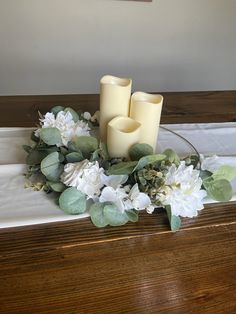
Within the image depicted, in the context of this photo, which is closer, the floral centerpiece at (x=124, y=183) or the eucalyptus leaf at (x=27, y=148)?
the floral centerpiece at (x=124, y=183)

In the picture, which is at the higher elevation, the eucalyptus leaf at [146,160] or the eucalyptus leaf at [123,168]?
the eucalyptus leaf at [146,160]

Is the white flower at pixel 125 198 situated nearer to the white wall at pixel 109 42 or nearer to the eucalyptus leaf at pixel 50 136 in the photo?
the eucalyptus leaf at pixel 50 136

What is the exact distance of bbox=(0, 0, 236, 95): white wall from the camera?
1977 millimetres

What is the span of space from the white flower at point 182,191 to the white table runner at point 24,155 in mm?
106

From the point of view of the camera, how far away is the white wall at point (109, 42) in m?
1.98

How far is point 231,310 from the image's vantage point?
0.61m

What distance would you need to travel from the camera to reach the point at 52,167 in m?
0.80

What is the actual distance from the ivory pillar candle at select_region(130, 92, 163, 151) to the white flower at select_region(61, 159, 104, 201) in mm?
199

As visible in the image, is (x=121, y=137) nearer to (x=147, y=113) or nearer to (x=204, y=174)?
(x=147, y=113)

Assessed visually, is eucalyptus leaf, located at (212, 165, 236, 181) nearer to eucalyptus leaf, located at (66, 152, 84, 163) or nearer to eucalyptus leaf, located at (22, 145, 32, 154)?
eucalyptus leaf, located at (66, 152, 84, 163)

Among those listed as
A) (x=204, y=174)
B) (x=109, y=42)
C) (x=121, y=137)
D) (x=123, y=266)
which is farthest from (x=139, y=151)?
(x=109, y=42)

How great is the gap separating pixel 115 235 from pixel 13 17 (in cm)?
160

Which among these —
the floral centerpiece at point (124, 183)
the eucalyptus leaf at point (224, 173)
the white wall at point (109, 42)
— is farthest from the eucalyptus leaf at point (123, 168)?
the white wall at point (109, 42)

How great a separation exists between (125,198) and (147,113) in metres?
0.24
